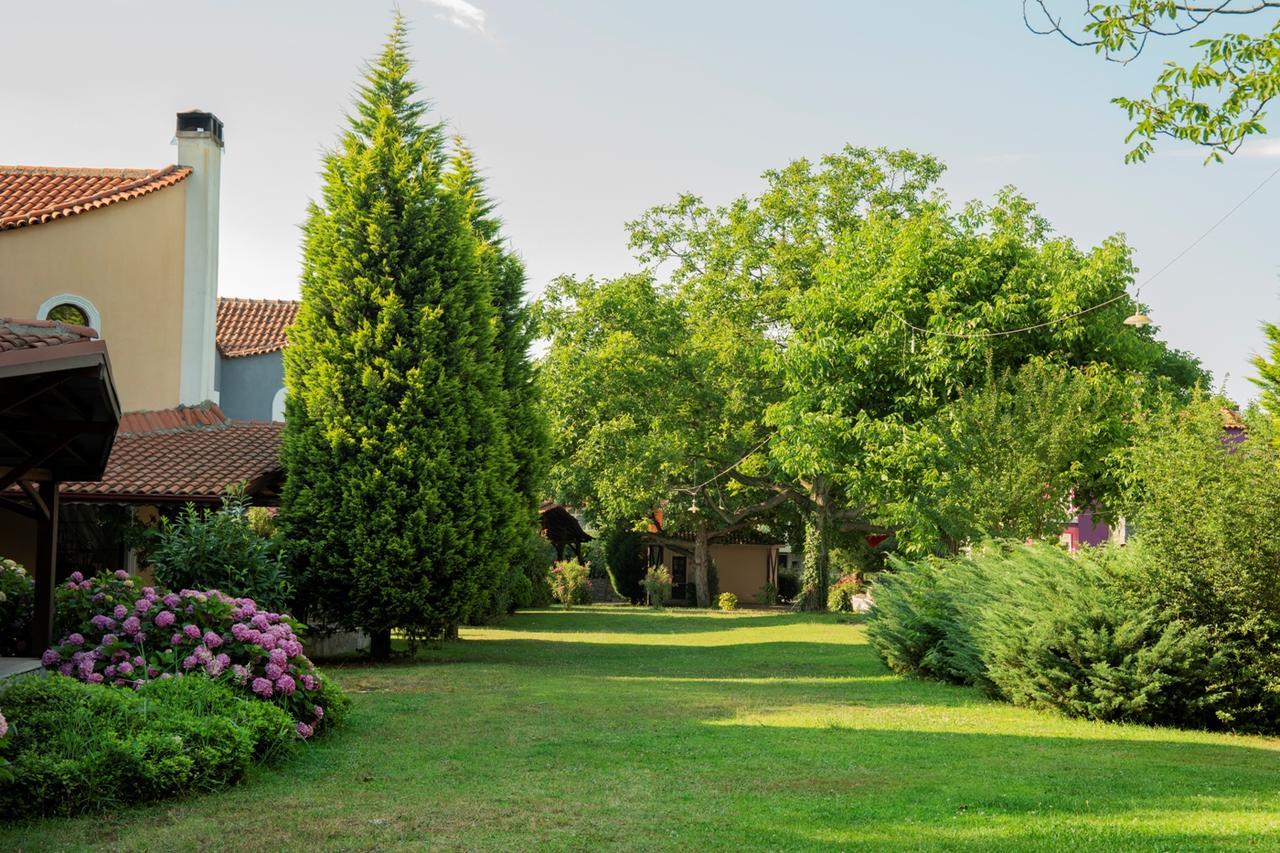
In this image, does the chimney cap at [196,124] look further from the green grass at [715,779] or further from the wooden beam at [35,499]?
the wooden beam at [35,499]

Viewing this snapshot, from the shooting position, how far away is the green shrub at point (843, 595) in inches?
1650

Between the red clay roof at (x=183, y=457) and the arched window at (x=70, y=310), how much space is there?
189 centimetres

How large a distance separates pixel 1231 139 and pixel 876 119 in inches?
398

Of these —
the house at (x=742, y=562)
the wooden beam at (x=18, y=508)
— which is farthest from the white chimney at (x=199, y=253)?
the house at (x=742, y=562)

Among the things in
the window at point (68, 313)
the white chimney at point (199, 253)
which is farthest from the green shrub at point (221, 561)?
the white chimney at point (199, 253)

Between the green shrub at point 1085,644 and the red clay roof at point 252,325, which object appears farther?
the red clay roof at point 252,325

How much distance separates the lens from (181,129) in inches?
960

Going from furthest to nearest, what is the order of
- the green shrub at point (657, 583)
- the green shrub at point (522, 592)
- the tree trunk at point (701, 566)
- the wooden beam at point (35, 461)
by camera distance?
the tree trunk at point (701, 566) → the green shrub at point (657, 583) → the green shrub at point (522, 592) → the wooden beam at point (35, 461)

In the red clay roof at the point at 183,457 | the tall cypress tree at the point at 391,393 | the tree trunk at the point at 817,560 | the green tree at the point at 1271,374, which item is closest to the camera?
the green tree at the point at 1271,374

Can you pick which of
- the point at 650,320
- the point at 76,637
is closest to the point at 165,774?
the point at 76,637

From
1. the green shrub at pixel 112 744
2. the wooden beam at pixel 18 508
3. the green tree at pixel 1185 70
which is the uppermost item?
the green tree at pixel 1185 70

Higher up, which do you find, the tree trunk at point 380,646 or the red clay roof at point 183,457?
the red clay roof at point 183,457

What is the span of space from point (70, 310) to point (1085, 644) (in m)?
18.2

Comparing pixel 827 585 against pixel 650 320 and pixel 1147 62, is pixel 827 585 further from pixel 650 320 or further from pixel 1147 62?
pixel 1147 62
